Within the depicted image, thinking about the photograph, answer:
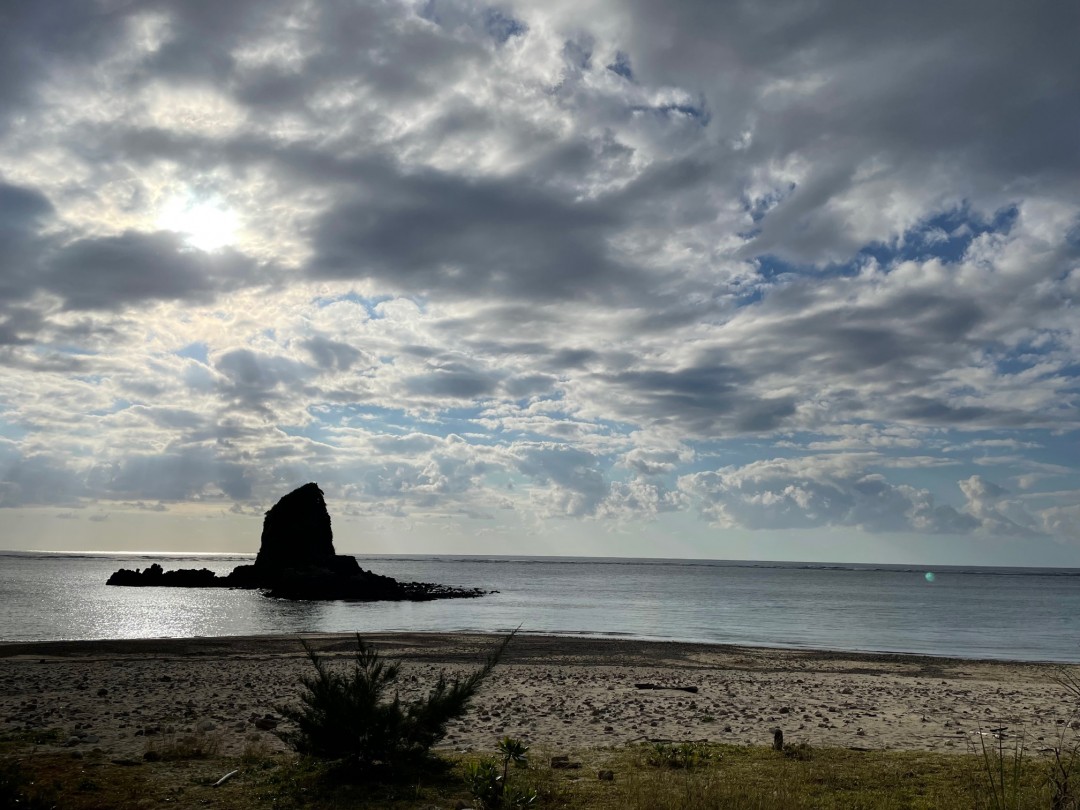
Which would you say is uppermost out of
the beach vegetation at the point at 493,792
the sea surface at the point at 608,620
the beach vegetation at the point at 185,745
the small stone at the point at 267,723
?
the beach vegetation at the point at 493,792

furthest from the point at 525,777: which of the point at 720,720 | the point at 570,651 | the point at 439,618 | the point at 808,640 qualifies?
the point at 439,618

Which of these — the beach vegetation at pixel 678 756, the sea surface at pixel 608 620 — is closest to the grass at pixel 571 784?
the beach vegetation at pixel 678 756

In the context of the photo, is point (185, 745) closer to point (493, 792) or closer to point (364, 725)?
point (364, 725)


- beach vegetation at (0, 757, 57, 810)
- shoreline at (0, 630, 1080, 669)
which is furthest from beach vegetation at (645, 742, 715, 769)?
shoreline at (0, 630, 1080, 669)

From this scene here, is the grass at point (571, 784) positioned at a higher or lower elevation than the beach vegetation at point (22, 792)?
lower

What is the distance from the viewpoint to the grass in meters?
8.66

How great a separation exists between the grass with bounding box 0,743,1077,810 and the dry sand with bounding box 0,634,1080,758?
2165mm

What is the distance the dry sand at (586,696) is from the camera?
14.7m

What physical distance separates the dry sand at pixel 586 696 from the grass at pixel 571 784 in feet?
7.10

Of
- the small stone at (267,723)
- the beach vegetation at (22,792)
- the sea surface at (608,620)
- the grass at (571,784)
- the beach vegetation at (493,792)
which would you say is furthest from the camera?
the sea surface at (608,620)

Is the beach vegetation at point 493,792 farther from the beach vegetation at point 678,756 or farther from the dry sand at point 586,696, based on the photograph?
the dry sand at point 586,696

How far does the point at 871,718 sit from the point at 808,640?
2952 centimetres

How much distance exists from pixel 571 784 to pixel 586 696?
1010cm

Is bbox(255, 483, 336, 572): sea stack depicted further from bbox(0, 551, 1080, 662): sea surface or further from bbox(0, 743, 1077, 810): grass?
bbox(0, 743, 1077, 810): grass
